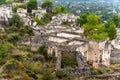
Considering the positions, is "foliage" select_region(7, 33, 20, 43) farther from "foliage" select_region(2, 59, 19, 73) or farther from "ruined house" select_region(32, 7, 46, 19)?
"ruined house" select_region(32, 7, 46, 19)

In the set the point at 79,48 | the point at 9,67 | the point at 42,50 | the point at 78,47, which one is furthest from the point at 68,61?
the point at 9,67

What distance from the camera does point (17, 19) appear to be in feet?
139

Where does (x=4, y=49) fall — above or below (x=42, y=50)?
above

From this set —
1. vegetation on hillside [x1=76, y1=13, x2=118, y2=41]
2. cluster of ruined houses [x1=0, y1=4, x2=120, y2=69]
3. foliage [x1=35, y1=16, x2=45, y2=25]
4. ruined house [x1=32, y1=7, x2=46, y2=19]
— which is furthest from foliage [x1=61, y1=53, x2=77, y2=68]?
ruined house [x1=32, y1=7, x2=46, y2=19]

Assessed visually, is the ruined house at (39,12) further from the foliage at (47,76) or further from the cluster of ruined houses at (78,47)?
the foliage at (47,76)

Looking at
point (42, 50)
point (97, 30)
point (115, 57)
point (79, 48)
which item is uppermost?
point (79, 48)

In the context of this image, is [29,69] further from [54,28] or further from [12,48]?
[54,28]

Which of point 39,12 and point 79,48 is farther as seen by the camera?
point 39,12

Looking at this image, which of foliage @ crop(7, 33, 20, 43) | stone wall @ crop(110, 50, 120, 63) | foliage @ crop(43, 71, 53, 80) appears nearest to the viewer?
foliage @ crop(43, 71, 53, 80)

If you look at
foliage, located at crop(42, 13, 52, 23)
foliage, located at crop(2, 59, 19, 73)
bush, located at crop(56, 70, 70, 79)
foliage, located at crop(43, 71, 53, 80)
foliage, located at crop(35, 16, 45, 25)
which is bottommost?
foliage, located at crop(42, 13, 52, 23)

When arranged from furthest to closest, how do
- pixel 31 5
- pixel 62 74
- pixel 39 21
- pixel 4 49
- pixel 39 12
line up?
pixel 31 5
pixel 39 12
pixel 39 21
pixel 4 49
pixel 62 74

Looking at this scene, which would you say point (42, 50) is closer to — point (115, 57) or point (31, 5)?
point (115, 57)

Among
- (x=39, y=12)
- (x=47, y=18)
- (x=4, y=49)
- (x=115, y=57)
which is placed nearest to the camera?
(x=4, y=49)

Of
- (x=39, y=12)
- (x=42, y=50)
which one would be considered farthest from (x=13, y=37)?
(x=39, y=12)
